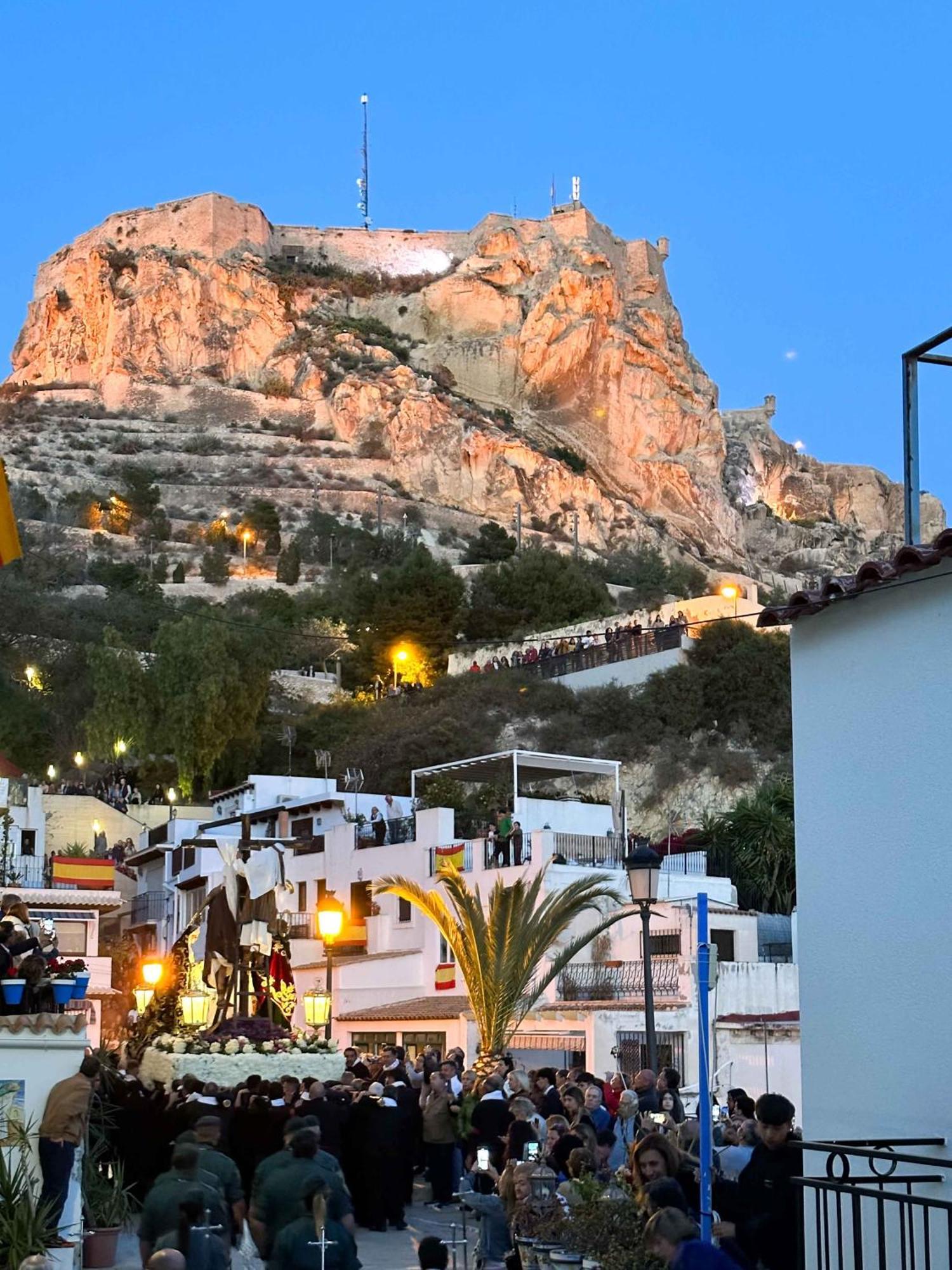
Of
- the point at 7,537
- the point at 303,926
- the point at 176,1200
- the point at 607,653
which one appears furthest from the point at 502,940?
the point at 607,653

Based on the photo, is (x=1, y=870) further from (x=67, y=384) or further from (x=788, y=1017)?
(x=67, y=384)

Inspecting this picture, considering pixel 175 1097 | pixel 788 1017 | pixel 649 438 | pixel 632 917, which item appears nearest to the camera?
pixel 175 1097

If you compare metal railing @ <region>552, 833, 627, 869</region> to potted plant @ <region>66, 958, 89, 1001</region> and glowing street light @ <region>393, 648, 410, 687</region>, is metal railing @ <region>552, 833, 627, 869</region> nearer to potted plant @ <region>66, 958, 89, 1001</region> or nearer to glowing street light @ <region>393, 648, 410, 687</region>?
potted plant @ <region>66, 958, 89, 1001</region>

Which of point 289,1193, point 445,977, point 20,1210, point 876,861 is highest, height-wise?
point 876,861

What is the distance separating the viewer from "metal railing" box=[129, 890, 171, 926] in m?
44.0

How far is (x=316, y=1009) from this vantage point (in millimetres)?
20188

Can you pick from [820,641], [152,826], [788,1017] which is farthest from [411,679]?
[820,641]

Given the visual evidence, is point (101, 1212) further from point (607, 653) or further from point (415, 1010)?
point (607, 653)

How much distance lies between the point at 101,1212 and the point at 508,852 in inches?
784

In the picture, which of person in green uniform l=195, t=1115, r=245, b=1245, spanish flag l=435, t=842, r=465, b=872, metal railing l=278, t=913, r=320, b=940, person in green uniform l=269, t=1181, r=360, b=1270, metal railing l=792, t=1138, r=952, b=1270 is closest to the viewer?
metal railing l=792, t=1138, r=952, b=1270

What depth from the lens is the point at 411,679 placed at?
2447 inches

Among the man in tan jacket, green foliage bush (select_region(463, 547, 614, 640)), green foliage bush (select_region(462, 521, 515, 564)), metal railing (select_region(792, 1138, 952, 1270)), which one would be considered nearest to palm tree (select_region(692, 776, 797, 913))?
the man in tan jacket

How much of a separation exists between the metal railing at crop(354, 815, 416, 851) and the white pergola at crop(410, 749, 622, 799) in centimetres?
167

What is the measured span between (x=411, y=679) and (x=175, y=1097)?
156 ft
